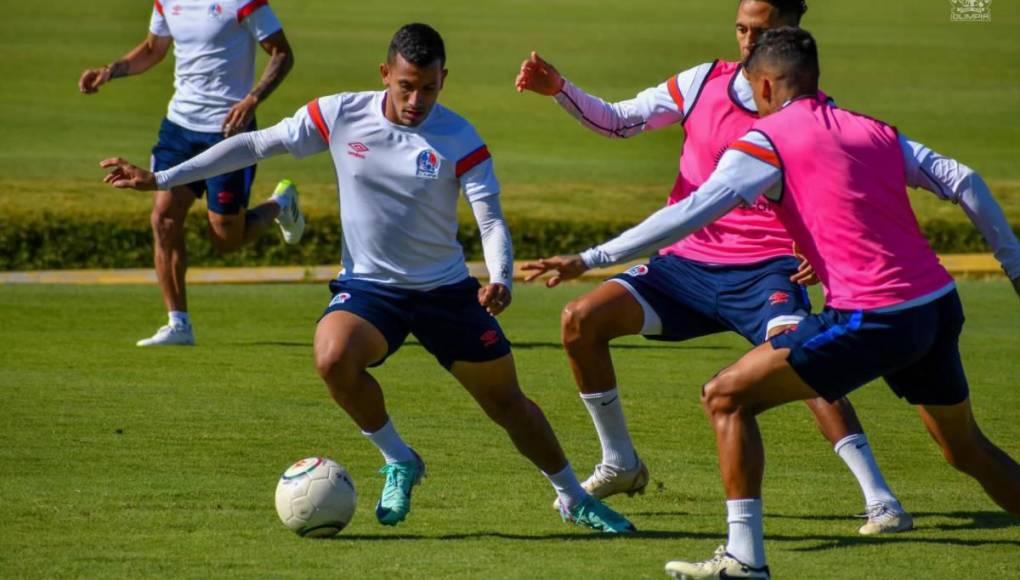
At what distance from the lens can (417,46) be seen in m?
6.91

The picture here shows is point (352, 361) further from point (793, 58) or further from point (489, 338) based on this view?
point (793, 58)

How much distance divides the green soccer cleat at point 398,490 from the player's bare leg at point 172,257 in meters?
4.66

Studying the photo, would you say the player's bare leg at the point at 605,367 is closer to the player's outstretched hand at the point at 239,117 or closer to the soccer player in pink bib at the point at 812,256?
the soccer player in pink bib at the point at 812,256

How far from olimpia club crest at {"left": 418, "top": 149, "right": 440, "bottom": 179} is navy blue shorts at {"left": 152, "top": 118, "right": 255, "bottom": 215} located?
4.74 m

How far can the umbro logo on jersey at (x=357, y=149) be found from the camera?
23.0ft

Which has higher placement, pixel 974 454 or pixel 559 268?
pixel 559 268

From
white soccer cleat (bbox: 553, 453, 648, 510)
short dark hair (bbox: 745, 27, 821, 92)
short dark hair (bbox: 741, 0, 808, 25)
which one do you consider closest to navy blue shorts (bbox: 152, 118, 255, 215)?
white soccer cleat (bbox: 553, 453, 648, 510)

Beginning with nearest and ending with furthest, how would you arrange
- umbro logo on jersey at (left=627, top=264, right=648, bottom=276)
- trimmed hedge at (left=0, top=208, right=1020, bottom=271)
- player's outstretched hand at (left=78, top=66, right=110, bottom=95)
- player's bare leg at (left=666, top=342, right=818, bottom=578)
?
player's bare leg at (left=666, top=342, right=818, bottom=578) < umbro logo on jersey at (left=627, top=264, right=648, bottom=276) < player's outstretched hand at (left=78, top=66, right=110, bottom=95) < trimmed hedge at (left=0, top=208, right=1020, bottom=271)

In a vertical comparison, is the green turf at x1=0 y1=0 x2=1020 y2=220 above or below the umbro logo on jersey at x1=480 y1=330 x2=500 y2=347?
below

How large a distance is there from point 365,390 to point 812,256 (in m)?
1.83

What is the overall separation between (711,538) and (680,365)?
4.78 meters

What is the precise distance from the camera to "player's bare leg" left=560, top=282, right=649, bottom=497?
7.41 meters

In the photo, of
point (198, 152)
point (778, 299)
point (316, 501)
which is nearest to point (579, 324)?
point (778, 299)

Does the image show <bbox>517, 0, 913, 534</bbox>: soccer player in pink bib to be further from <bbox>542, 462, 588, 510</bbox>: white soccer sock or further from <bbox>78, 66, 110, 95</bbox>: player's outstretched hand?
<bbox>78, 66, 110, 95</bbox>: player's outstretched hand
